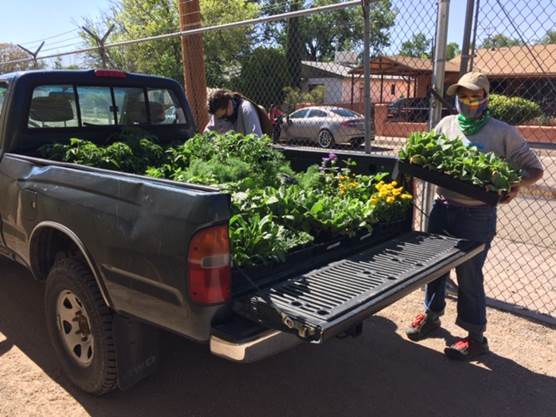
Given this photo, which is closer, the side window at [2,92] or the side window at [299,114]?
the side window at [2,92]

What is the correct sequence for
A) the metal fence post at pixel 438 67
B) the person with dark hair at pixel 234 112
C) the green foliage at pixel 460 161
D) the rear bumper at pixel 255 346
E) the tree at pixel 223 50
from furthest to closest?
1. the tree at pixel 223 50
2. the person with dark hair at pixel 234 112
3. the metal fence post at pixel 438 67
4. the green foliage at pixel 460 161
5. the rear bumper at pixel 255 346

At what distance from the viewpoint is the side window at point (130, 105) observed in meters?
4.87

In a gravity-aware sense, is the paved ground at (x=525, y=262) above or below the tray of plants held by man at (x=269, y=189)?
below

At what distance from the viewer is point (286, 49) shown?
30.3m

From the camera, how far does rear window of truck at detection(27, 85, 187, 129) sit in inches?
172

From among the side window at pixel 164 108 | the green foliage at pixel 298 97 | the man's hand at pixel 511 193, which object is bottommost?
the green foliage at pixel 298 97

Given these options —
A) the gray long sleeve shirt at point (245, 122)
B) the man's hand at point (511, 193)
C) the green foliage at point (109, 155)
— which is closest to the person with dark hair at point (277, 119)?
the gray long sleeve shirt at point (245, 122)

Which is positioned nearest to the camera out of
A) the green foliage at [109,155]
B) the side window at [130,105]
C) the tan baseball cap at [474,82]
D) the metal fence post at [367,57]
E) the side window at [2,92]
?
the tan baseball cap at [474,82]

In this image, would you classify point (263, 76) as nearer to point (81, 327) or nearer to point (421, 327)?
point (421, 327)

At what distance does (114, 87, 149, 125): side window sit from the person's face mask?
289 centimetres

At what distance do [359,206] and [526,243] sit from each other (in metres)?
4.07

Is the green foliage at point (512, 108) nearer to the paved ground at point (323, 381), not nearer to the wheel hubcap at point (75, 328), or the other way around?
the paved ground at point (323, 381)

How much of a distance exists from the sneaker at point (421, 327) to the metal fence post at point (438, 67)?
802mm

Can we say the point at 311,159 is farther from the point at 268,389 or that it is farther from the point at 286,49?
the point at 286,49
